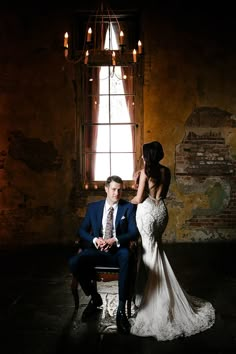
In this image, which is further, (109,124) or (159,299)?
(109,124)

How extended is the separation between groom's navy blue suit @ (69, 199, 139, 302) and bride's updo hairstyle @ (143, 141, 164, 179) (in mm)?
579

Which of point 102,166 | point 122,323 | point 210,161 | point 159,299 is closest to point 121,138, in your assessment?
point 102,166

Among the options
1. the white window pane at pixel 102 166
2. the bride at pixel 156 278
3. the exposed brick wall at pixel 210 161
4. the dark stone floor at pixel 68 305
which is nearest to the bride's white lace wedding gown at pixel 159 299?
the bride at pixel 156 278

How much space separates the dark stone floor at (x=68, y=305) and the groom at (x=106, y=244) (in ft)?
0.82

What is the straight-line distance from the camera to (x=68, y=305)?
4402 mm

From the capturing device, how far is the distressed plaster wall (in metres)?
6.84

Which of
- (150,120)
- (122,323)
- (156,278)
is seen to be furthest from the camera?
(150,120)

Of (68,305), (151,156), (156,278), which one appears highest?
(151,156)

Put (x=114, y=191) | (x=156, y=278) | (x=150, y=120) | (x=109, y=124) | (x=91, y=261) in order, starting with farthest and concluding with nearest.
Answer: (x=109, y=124)
(x=150, y=120)
(x=114, y=191)
(x=91, y=261)
(x=156, y=278)

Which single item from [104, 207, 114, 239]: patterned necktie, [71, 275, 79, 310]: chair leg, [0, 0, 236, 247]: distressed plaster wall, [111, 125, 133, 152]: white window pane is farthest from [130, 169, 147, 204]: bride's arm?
[111, 125, 133, 152]: white window pane

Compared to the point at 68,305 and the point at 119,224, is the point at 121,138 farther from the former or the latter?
the point at 68,305

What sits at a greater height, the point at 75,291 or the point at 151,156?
the point at 151,156

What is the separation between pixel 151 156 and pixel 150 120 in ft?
10.4

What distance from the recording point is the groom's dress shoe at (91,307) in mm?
4082
